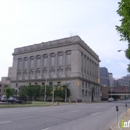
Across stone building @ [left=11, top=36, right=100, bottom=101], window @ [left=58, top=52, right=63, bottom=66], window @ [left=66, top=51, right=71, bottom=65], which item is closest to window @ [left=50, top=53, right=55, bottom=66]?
stone building @ [left=11, top=36, right=100, bottom=101]

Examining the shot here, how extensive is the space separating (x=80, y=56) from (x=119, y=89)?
62.7 meters

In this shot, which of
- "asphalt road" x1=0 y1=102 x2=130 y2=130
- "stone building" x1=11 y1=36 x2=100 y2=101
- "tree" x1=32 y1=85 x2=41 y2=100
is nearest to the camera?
"asphalt road" x1=0 y1=102 x2=130 y2=130

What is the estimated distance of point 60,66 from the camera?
8856cm

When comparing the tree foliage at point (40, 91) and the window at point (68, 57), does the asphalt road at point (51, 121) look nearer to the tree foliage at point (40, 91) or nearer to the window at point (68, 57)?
the tree foliage at point (40, 91)

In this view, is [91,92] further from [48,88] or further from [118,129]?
[118,129]

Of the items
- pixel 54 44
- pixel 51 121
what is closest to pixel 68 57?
pixel 54 44

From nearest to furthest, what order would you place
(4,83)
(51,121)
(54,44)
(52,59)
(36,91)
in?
1. (51,121)
2. (36,91)
3. (52,59)
4. (54,44)
5. (4,83)

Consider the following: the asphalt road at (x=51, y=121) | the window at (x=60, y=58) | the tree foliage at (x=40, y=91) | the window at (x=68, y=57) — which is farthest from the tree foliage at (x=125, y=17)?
the window at (x=60, y=58)

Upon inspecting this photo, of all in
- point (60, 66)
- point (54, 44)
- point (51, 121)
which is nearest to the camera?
point (51, 121)

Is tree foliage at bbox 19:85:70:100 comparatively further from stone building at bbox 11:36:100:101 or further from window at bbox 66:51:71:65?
window at bbox 66:51:71:65

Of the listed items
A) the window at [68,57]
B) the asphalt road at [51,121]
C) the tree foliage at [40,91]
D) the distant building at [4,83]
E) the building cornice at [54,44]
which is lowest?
the asphalt road at [51,121]

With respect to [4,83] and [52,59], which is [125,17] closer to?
[52,59]

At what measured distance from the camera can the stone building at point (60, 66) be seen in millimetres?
83438

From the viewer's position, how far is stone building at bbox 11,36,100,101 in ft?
274
